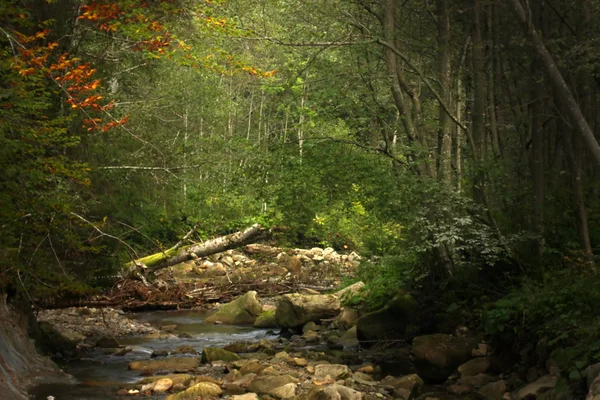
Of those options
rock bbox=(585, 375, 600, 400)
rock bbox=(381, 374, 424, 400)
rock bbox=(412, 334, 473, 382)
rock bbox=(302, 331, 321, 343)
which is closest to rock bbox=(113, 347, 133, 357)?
rock bbox=(302, 331, 321, 343)

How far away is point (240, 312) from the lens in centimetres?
1513

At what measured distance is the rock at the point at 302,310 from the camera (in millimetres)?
13859

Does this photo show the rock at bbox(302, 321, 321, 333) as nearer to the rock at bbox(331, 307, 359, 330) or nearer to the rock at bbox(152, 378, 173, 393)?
the rock at bbox(331, 307, 359, 330)

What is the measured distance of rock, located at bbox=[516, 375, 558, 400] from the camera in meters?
7.14

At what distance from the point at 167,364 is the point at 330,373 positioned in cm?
258

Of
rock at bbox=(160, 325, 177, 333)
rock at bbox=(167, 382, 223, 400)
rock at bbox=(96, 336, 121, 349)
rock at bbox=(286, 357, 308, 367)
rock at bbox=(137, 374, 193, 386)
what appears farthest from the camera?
rock at bbox=(160, 325, 177, 333)

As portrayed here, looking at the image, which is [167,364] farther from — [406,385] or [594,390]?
[594,390]

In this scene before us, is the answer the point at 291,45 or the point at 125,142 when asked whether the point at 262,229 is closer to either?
the point at 125,142

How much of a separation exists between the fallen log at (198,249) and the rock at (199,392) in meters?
7.13

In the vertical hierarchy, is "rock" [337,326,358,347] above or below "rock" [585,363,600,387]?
below

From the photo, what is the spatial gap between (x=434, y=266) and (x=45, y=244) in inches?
257

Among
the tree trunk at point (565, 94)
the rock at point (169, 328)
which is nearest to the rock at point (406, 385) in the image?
the tree trunk at point (565, 94)

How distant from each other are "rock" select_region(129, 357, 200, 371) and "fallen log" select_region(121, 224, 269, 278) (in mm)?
5137

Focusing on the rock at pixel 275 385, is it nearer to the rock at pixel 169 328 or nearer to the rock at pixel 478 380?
the rock at pixel 478 380
